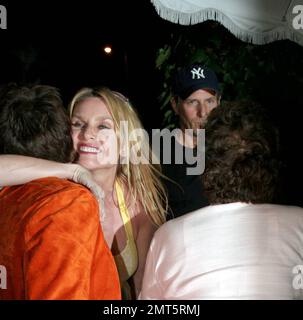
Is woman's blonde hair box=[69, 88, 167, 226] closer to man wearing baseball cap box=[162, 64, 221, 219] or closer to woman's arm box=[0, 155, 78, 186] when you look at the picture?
man wearing baseball cap box=[162, 64, 221, 219]

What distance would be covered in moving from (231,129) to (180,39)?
1.64 m

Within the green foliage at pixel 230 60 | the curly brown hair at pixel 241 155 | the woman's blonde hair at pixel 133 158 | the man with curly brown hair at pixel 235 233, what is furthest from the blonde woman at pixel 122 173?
the green foliage at pixel 230 60

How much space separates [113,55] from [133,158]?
2.08 meters

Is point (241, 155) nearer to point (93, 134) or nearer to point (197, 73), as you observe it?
point (93, 134)

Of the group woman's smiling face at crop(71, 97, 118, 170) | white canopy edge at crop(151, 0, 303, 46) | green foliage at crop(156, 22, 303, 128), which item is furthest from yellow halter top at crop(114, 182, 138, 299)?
green foliage at crop(156, 22, 303, 128)

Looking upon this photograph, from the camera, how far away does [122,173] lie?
81.3 inches

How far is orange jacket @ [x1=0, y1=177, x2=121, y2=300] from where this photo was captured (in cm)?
109

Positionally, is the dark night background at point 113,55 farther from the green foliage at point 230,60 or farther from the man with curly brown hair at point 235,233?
the man with curly brown hair at point 235,233

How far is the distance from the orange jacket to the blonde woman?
63cm

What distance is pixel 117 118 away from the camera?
1.94 metres

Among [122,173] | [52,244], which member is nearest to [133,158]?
[122,173]

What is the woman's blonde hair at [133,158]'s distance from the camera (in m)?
1.96
